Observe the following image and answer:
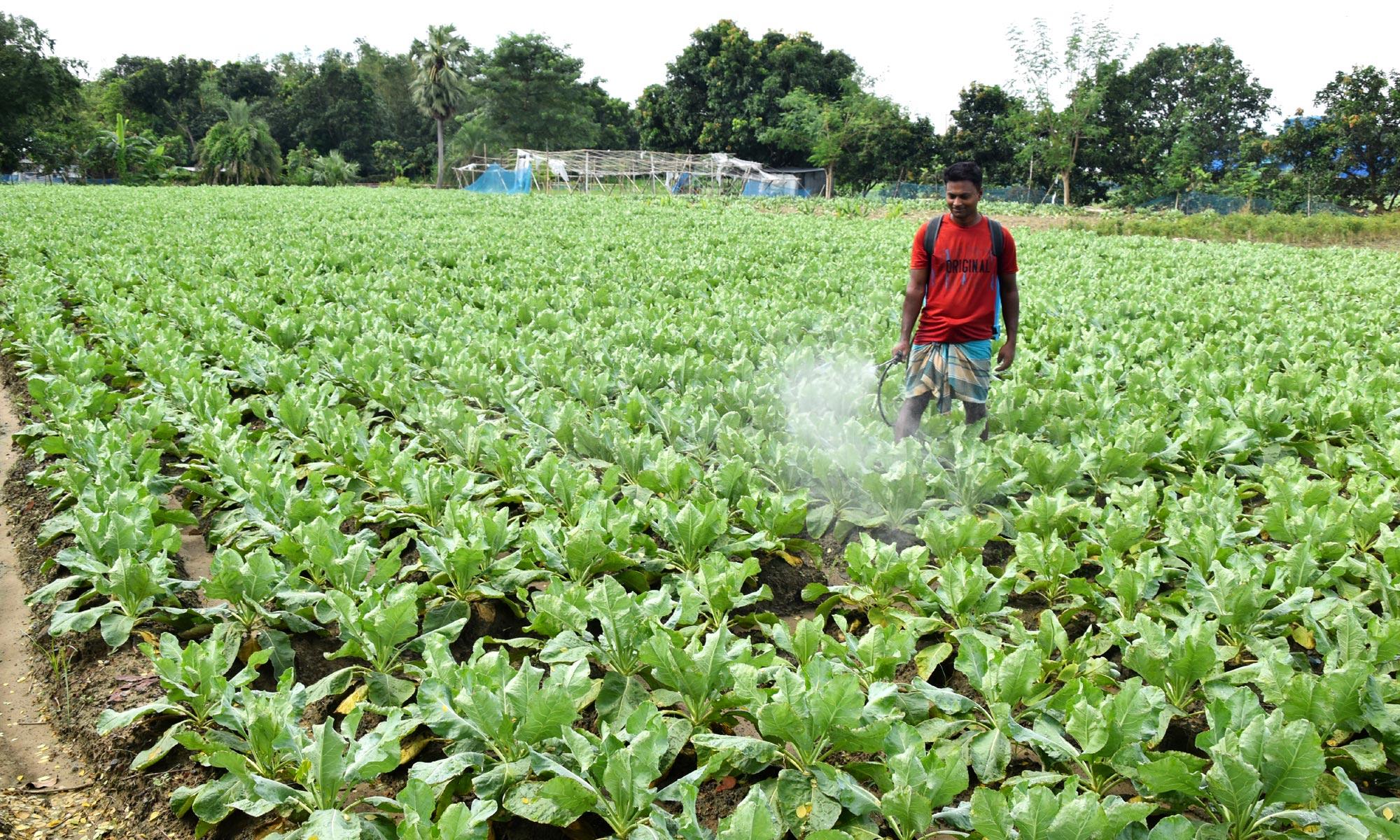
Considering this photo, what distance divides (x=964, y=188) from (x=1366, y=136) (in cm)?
4061

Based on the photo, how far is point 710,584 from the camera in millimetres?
3436

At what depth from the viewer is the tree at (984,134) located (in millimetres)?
46125

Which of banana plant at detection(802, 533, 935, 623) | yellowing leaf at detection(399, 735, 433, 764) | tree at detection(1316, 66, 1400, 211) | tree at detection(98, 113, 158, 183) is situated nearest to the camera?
yellowing leaf at detection(399, 735, 433, 764)

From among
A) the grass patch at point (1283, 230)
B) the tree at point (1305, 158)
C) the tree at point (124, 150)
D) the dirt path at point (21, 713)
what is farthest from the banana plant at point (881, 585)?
the tree at point (124, 150)

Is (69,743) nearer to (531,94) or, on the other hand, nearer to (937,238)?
(937,238)

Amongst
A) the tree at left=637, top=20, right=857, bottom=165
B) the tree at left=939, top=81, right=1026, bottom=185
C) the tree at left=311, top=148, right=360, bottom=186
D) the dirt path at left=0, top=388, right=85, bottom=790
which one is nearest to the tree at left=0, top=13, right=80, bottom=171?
the tree at left=311, top=148, right=360, bottom=186

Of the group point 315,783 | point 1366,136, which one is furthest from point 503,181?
point 315,783

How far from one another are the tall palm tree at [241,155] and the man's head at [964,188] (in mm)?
56417

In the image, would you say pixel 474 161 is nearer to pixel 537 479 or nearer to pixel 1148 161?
pixel 1148 161

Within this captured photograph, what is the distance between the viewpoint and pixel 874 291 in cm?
1135

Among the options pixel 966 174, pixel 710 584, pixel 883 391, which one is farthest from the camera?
pixel 883 391

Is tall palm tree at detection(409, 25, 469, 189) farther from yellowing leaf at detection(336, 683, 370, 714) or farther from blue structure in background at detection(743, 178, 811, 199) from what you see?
yellowing leaf at detection(336, 683, 370, 714)

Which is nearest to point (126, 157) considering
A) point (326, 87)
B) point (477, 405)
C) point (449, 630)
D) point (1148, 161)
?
point (326, 87)

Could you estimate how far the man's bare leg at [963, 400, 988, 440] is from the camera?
5.43m
